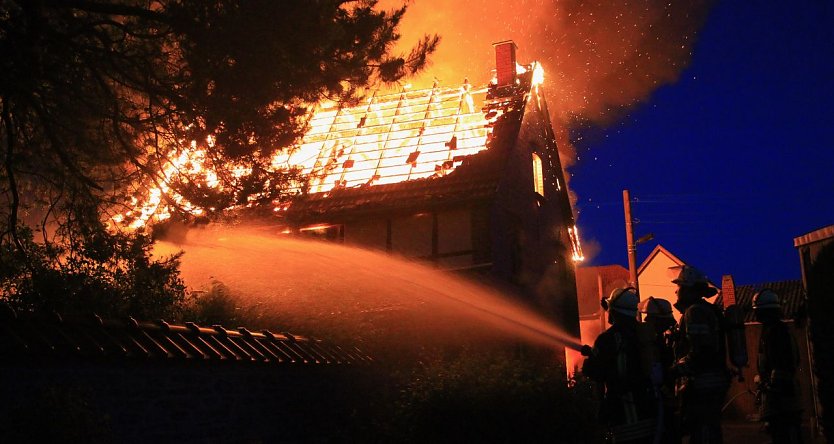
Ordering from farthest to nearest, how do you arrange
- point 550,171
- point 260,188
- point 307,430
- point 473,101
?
point 550,171 → point 473,101 → point 307,430 → point 260,188

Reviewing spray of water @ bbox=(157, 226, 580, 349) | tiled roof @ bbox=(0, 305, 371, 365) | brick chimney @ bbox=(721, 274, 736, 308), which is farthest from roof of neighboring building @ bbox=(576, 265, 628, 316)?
tiled roof @ bbox=(0, 305, 371, 365)

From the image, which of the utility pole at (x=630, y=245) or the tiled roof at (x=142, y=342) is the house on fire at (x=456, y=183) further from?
the tiled roof at (x=142, y=342)

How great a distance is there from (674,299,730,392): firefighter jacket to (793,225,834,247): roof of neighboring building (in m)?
3.30

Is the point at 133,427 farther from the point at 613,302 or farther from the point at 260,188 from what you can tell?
the point at 613,302

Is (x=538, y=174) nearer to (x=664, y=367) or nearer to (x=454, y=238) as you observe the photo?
(x=454, y=238)

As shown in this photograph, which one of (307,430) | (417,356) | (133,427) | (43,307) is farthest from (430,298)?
(133,427)

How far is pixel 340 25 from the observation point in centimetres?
815

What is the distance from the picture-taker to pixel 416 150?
18.3 metres

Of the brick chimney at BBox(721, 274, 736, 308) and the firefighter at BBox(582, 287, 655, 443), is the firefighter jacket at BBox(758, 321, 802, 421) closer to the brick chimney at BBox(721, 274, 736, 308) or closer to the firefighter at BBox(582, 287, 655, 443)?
the firefighter at BBox(582, 287, 655, 443)

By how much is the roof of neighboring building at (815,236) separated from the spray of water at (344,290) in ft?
22.8

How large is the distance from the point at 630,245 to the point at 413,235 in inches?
367

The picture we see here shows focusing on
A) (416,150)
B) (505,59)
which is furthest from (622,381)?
(505,59)

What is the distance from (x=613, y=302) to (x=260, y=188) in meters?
4.69

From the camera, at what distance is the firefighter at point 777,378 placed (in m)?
7.68
